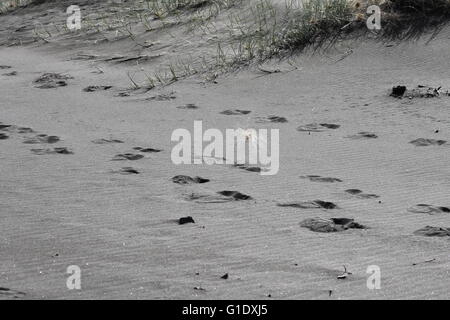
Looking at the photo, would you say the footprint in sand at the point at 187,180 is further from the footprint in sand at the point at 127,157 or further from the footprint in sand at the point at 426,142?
the footprint in sand at the point at 426,142

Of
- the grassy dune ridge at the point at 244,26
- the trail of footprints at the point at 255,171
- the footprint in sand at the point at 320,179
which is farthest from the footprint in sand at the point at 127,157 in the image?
the grassy dune ridge at the point at 244,26

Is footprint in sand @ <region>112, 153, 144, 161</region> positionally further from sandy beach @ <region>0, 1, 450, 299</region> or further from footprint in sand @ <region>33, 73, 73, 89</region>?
footprint in sand @ <region>33, 73, 73, 89</region>

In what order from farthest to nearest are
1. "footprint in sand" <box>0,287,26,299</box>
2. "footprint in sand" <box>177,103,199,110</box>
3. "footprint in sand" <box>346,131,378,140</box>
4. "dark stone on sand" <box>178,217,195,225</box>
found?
"footprint in sand" <box>177,103,199,110</box>, "footprint in sand" <box>346,131,378,140</box>, "dark stone on sand" <box>178,217,195,225</box>, "footprint in sand" <box>0,287,26,299</box>

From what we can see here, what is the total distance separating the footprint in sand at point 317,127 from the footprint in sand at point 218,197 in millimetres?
1543

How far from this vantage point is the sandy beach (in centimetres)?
354

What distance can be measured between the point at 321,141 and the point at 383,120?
0.63 metres

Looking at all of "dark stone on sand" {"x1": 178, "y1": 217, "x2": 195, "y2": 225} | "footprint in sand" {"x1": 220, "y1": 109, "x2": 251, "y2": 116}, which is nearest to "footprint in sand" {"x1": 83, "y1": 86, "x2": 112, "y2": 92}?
"footprint in sand" {"x1": 220, "y1": 109, "x2": 251, "y2": 116}

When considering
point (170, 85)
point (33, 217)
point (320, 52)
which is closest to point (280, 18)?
point (320, 52)

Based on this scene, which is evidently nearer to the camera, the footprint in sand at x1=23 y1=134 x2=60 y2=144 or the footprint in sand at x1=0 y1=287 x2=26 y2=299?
the footprint in sand at x1=0 y1=287 x2=26 y2=299

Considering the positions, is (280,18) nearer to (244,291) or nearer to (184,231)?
(184,231)

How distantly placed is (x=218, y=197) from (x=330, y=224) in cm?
65

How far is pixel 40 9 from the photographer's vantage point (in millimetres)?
10469

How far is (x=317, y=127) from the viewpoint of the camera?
241 inches

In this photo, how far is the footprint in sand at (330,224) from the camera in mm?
4086
